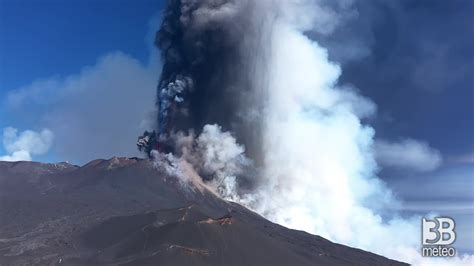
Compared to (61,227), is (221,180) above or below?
above

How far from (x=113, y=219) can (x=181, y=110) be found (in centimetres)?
3092

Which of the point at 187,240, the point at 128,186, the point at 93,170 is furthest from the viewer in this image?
the point at 93,170

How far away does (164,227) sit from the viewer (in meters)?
67.7

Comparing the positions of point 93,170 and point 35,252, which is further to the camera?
point 93,170

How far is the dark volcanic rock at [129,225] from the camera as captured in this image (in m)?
63.7

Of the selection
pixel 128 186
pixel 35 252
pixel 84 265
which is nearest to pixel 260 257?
pixel 84 265

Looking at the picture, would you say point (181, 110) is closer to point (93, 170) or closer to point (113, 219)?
point (93, 170)

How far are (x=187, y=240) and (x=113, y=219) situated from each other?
13.4m

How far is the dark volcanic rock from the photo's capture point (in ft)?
209

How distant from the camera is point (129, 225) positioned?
71.8 meters

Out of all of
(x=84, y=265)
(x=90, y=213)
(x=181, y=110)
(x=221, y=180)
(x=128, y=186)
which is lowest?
(x=84, y=265)

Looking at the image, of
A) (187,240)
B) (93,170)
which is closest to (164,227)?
(187,240)

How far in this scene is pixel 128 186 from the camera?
300 feet

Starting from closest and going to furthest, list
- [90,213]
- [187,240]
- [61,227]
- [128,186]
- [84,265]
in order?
[84,265] → [187,240] → [61,227] → [90,213] → [128,186]
